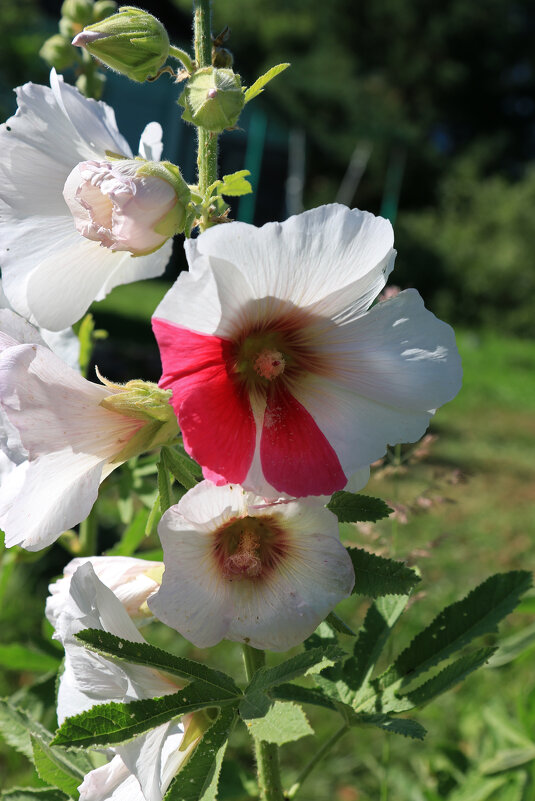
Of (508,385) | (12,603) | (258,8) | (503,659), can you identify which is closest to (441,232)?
(508,385)

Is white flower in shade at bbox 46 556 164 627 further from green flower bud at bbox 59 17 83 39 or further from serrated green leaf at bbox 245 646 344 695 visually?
green flower bud at bbox 59 17 83 39

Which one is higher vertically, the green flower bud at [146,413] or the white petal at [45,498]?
the green flower bud at [146,413]

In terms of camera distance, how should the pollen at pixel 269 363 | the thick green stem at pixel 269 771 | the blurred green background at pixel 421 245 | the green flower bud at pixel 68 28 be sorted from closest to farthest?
the pollen at pixel 269 363, the thick green stem at pixel 269 771, the green flower bud at pixel 68 28, the blurred green background at pixel 421 245

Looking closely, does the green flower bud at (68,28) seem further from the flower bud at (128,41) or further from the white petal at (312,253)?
the white petal at (312,253)

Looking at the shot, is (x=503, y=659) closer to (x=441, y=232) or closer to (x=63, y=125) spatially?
(x=63, y=125)

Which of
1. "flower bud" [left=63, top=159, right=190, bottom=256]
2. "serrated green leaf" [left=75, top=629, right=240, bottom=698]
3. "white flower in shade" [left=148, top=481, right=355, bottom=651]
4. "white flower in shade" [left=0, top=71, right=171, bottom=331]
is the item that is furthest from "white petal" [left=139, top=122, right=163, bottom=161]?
"serrated green leaf" [left=75, top=629, right=240, bottom=698]

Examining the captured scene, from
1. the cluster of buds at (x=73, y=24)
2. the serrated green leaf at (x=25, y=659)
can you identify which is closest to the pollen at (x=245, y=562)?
the serrated green leaf at (x=25, y=659)
